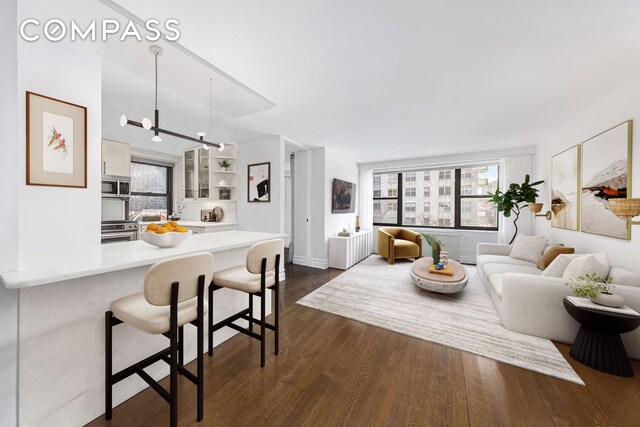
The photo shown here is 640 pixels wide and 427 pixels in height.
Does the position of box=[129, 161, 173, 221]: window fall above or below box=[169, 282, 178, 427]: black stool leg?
above

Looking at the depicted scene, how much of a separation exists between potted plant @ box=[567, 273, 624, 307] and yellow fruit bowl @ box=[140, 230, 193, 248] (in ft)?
10.5

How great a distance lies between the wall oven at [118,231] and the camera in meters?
3.21

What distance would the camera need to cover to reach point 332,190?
5.07 metres

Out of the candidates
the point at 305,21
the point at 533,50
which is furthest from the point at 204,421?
the point at 533,50

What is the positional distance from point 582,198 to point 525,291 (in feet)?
5.61

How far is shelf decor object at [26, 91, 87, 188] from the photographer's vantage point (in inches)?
67.1

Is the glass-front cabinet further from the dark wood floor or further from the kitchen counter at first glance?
the dark wood floor

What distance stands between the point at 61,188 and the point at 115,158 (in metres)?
1.90

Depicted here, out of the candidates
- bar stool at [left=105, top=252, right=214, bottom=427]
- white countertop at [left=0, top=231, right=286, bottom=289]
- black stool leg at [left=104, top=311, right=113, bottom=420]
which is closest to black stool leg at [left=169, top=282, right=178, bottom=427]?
bar stool at [left=105, top=252, right=214, bottom=427]

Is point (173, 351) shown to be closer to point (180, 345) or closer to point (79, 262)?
point (180, 345)

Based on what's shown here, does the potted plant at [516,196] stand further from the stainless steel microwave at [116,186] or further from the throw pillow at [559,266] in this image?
the stainless steel microwave at [116,186]

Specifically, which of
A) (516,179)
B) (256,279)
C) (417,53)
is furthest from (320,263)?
(516,179)

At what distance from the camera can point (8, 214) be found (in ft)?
3.61

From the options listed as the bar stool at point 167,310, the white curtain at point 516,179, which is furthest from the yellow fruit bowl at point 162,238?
the white curtain at point 516,179
